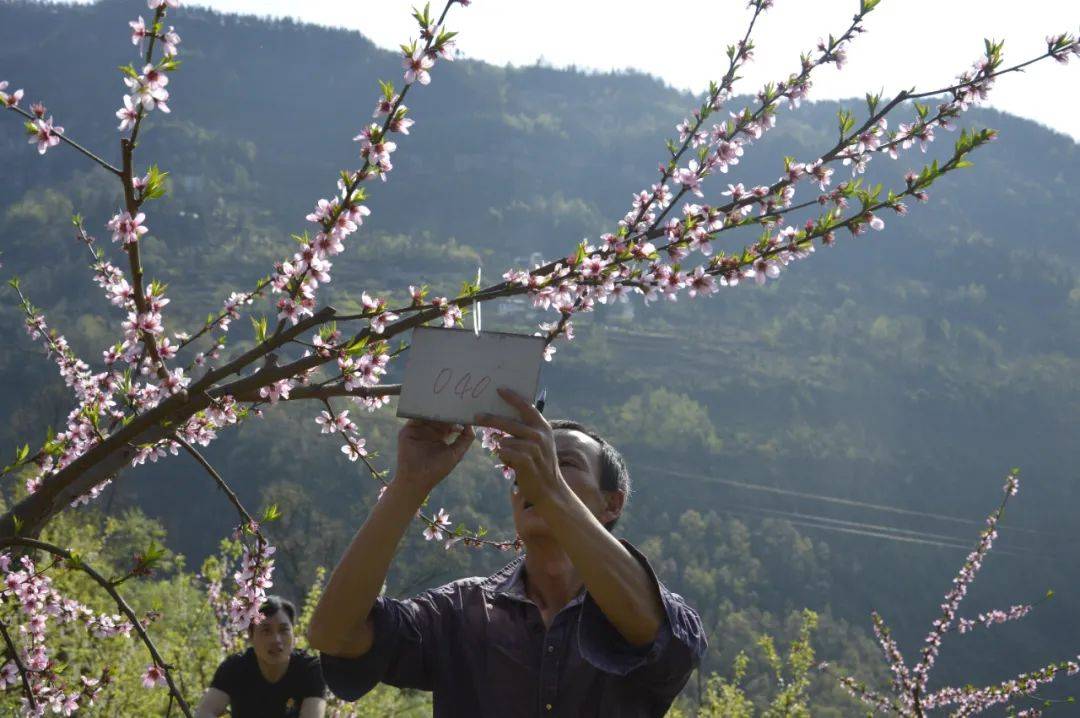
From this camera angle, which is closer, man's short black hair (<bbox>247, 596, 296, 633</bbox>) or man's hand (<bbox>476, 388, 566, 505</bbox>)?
man's hand (<bbox>476, 388, 566, 505</bbox>)

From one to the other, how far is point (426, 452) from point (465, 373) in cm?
17

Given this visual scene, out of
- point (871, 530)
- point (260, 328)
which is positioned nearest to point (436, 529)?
point (260, 328)

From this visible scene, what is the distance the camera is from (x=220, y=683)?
356cm

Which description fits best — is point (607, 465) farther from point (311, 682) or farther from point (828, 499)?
point (828, 499)

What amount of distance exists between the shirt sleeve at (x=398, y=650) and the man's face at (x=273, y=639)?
1855 millimetres

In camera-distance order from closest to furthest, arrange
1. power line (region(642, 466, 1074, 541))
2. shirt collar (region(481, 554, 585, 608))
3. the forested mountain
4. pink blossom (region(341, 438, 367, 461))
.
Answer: shirt collar (region(481, 554, 585, 608)) < pink blossom (region(341, 438, 367, 461)) < the forested mountain < power line (region(642, 466, 1074, 541))

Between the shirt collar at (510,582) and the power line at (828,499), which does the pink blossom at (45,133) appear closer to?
the shirt collar at (510,582)

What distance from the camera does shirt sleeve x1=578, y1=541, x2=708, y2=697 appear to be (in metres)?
1.51

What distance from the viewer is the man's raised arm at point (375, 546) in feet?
5.16

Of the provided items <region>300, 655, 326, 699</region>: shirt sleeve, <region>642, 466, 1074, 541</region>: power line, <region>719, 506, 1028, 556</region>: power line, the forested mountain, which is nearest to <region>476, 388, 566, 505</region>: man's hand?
<region>300, 655, 326, 699</region>: shirt sleeve

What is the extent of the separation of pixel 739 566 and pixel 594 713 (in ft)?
177

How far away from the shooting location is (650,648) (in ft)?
5.02

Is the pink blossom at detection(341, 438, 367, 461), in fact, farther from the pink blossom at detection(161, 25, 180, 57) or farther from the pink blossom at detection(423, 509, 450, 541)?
the pink blossom at detection(161, 25, 180, 57)

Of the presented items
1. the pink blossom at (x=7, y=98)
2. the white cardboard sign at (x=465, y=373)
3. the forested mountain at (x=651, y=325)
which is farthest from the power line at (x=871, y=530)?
the white cardboard sign at (x=465, y=373)
